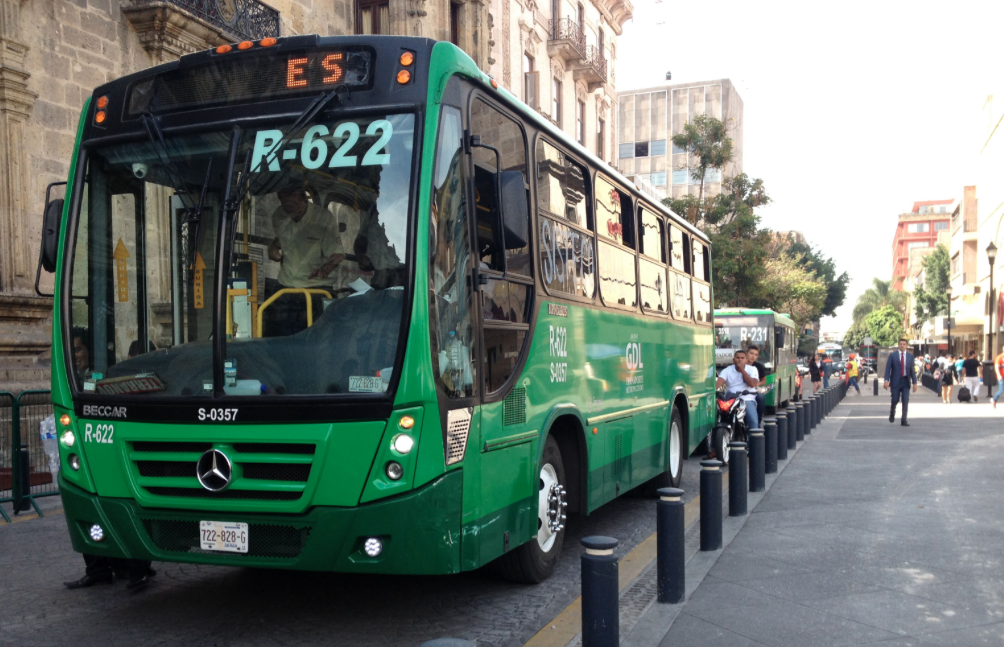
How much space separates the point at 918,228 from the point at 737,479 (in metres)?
154

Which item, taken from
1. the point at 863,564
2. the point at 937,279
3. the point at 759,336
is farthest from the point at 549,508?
the point at 937,279

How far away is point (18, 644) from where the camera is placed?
5.05 metres

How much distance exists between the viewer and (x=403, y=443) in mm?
4660

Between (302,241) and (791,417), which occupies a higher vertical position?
(302,241)

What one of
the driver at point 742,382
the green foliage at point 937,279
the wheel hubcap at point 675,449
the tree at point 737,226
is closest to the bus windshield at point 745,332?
the driver at point 742,382

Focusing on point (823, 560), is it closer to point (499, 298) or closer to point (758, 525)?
point (758, 525)

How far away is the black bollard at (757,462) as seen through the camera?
10219mm

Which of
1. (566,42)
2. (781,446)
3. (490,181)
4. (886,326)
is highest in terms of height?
(566,42)

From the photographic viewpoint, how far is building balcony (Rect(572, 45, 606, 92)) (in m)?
32.8

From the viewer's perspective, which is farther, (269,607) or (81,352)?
(269,607)

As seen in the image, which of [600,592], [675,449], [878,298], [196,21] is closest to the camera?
[600,592]

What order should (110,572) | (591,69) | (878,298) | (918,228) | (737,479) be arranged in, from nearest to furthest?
(110,572) → (737,479) → (591,69) → (878,298) → (918,228)

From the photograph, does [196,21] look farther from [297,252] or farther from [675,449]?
[297,252]

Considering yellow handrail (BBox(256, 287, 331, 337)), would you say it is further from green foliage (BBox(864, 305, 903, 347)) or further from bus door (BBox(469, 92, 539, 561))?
green foliage (BBox(864, 305, 903, 347))
